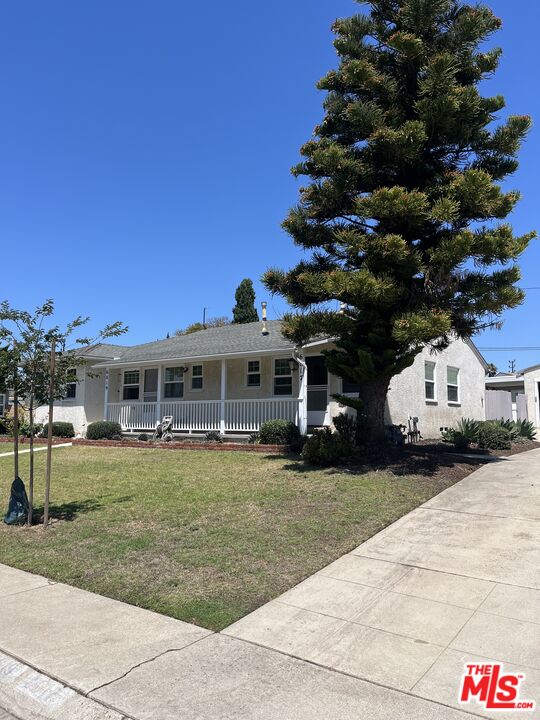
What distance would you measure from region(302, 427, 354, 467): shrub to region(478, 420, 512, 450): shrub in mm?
6122

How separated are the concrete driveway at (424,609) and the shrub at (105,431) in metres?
15.0

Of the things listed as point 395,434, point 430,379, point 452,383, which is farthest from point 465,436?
point 452,383

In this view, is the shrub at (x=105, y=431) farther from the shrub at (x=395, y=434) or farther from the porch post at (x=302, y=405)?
the shrub at (x=395, y=434)

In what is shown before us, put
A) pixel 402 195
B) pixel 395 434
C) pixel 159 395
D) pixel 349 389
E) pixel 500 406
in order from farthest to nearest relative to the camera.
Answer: pixel 500 406, pixel 159 395, pixel 349 389, pixel 395 434, pixel 402 195

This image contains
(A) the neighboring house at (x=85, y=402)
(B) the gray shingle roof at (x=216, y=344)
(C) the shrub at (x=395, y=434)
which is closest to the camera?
(C) the shrub at (x=395, y=434)

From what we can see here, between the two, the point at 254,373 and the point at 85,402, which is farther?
the point at 85,402

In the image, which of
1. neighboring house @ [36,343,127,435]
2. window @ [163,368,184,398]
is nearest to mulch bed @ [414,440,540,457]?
window @ [163,368,184,398]

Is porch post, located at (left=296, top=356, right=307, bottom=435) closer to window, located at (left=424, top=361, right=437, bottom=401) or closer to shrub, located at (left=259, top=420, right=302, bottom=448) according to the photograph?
shrub, located at (left=259, top=420, right=302, bottom=448)

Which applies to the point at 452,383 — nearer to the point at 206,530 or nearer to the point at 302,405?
the point at 302,405

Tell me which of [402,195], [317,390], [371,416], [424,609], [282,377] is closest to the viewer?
[424,609]

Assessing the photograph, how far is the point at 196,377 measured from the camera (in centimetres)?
2112

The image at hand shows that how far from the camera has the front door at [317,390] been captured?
17.5 metres

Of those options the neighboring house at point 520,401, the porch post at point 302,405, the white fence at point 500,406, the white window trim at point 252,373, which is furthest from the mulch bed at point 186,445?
the neighboring house at point 520,401

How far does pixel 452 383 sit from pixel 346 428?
1002 cm
